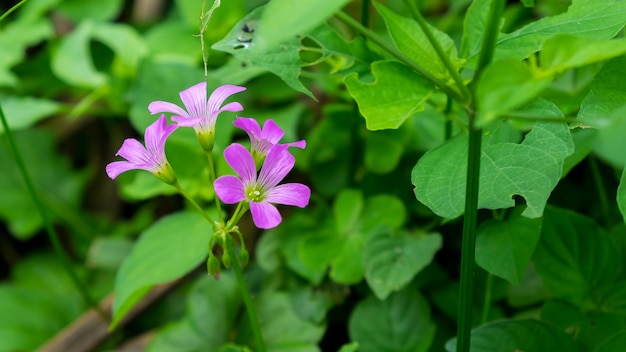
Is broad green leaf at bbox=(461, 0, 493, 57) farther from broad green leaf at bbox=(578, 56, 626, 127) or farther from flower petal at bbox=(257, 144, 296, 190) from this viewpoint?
flower petal at bbox=(257, 144, 296, 190)

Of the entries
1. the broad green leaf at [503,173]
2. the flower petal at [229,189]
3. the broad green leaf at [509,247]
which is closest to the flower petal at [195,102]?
the flower petal at [229,189]

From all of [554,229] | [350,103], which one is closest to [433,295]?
[554,229]

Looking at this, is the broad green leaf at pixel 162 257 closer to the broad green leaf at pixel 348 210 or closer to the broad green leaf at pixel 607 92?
the broad green leaf at pixel 348 210

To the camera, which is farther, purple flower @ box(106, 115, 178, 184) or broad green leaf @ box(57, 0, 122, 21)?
broad green leaf @ box(57, 0, 122, 21)

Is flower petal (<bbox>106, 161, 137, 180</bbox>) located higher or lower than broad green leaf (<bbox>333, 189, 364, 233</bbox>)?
higher

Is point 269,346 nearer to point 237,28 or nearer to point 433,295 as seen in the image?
point 433,295

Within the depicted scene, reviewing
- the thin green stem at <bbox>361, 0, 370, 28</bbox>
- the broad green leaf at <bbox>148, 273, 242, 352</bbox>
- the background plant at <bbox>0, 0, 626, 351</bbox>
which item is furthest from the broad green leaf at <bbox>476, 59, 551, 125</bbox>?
the broad green leaf at <bbox>148, 273, 242, 352</bbox>

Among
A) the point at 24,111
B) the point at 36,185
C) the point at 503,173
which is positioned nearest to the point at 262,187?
Result: the point at 503,173
